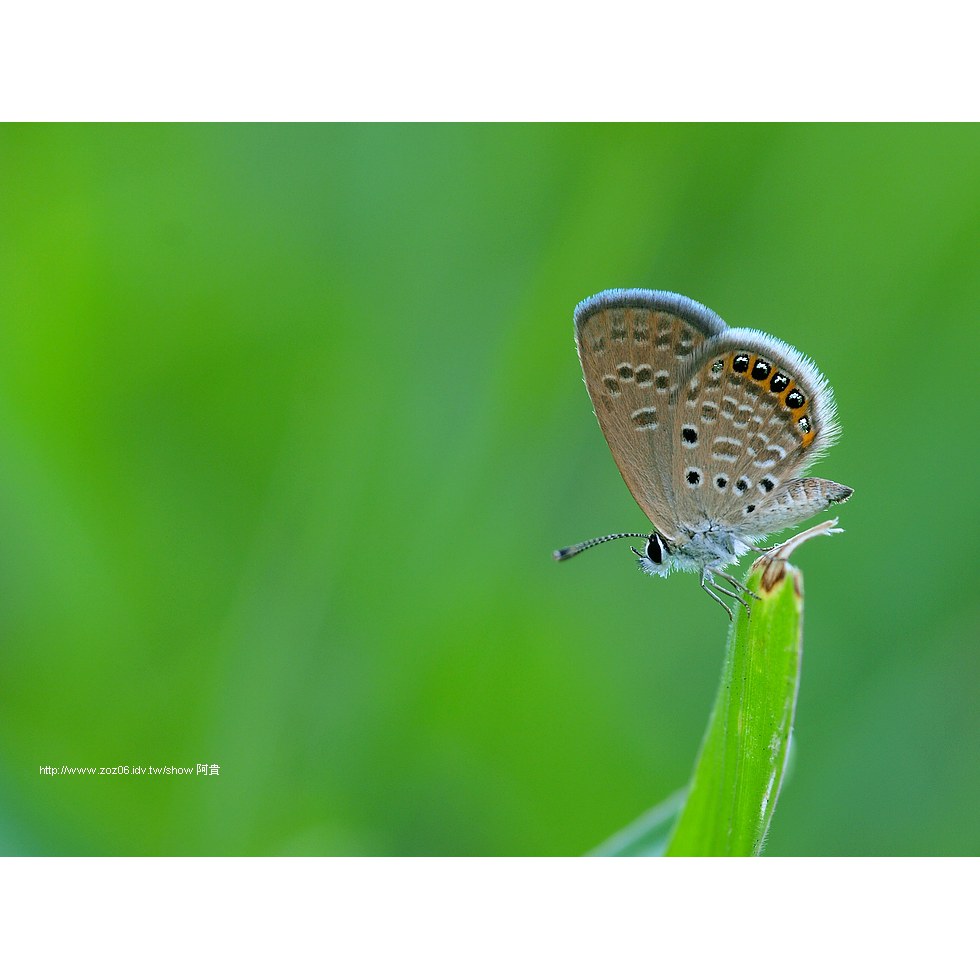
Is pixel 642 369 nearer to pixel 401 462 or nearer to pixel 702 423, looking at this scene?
pixel 702 423

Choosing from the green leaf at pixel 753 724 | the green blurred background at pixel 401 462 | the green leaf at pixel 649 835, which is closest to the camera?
the green leaf at pixel 753 724

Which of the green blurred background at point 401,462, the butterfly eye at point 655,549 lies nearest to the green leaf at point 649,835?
the green blurred background at point 401,462

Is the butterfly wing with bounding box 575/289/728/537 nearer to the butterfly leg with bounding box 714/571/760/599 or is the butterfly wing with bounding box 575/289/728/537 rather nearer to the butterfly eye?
the butterfly eye

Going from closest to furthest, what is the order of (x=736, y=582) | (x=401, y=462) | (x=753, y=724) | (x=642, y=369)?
1. (x=753, y=724)
2. (x=736, y=582)
3. (x=642, y=369)
4. (x=401, y=462)

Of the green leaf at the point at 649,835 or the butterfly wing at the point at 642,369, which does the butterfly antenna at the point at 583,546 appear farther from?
the green leaf at the point at 649,835

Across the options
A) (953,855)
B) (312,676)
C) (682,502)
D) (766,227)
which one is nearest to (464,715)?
(312,676)

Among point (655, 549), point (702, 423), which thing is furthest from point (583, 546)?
point (702, 423)

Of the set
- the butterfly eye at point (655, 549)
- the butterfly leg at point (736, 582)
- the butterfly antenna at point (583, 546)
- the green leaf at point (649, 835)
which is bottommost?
the green leaf at point (649, 835)
